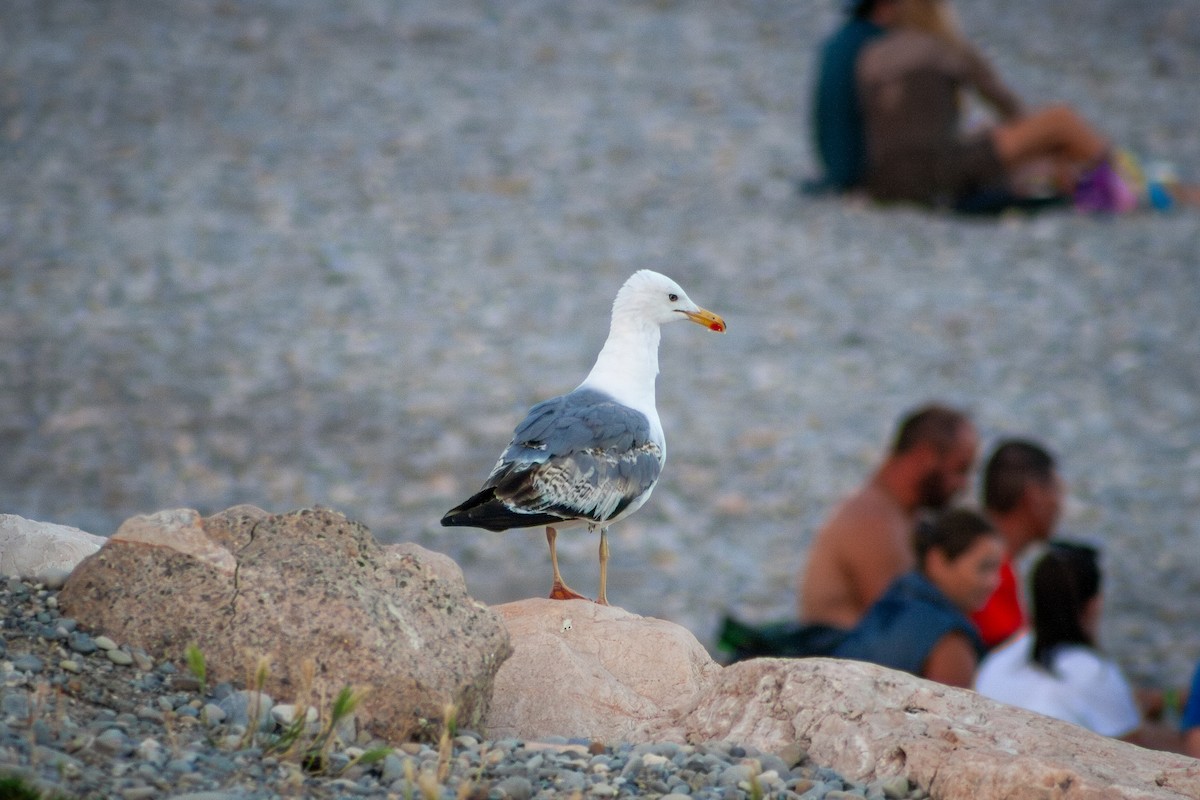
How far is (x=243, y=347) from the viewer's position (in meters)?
12.9

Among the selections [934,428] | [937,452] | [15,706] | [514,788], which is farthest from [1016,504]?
[15,706]

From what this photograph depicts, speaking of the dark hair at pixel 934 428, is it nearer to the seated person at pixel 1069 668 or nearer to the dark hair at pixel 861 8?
the seated person at pixel 1069 668

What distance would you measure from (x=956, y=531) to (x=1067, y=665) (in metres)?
0.84

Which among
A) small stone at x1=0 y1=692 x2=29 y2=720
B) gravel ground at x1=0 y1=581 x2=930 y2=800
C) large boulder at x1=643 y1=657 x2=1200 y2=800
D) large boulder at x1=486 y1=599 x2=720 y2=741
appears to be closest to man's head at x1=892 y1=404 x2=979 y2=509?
large boulder at x1=486 y1=599 x2=720 y2=741

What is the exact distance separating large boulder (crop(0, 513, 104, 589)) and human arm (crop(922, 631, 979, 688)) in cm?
412

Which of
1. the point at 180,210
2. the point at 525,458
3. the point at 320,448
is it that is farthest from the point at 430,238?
the point at 525,458

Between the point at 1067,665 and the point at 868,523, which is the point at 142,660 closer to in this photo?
the point at 1067,665

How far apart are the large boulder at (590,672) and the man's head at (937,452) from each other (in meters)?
3.92

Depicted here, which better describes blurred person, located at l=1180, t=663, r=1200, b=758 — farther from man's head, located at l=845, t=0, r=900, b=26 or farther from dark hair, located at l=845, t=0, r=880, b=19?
dark hair, located at l=845, t=0, r=880, b=19

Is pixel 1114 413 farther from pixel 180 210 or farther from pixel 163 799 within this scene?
pixel 163 799

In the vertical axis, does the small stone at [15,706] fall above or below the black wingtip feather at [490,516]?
below

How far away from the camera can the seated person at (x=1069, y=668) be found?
752cm

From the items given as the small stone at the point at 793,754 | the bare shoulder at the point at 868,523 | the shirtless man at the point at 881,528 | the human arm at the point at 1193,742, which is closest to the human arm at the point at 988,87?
the shirtless man at the point at 881,528

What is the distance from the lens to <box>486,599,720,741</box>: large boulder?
15.8ft
